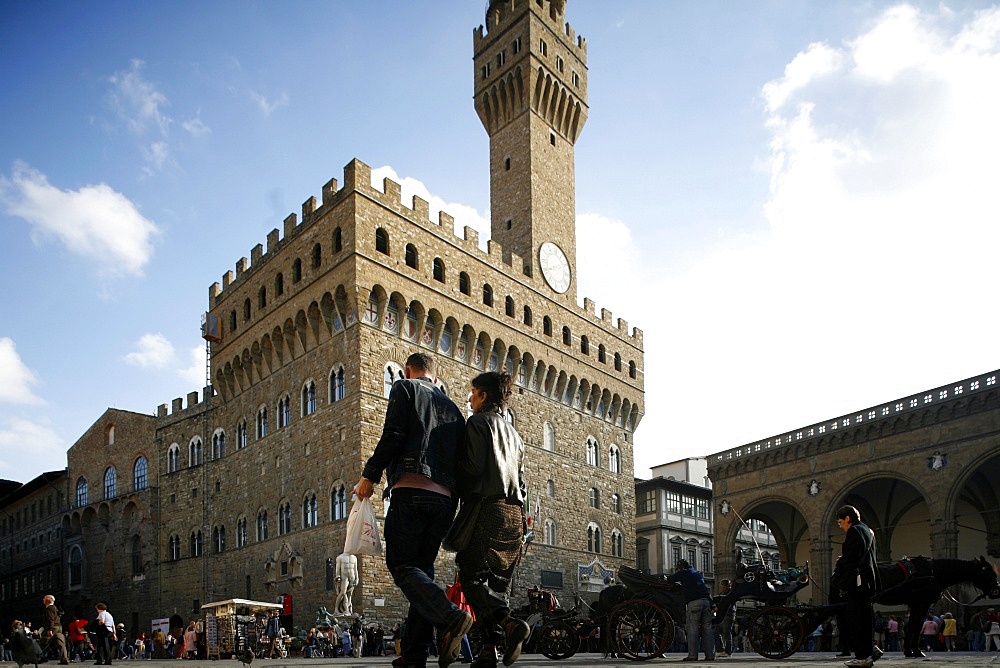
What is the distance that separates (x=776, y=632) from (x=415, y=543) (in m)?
6.84

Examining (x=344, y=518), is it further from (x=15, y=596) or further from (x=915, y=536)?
(x=15, y=596)

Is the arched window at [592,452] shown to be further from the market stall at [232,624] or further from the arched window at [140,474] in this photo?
the arched window at [140,474]

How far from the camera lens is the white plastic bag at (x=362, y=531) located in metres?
5.71

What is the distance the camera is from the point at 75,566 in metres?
46.5

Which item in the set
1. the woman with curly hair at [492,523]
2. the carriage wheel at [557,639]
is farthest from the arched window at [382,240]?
the woman with curly hair at [492,523]

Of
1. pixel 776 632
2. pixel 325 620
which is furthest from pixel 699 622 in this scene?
pixel 325 620

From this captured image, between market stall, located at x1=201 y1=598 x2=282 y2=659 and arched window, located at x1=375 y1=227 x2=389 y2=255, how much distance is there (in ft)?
40.9

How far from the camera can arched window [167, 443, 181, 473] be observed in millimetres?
41031

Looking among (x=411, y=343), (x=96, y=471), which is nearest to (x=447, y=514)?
(x=411, y=343)

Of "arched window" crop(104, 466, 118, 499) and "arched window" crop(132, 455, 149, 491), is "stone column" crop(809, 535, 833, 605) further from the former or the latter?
"arched window" crop(104, 466, 118, 499)

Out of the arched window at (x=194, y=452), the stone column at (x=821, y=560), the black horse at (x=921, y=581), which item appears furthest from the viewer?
the arched window at (x=194, y=452)

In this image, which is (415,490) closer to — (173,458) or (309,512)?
(309,512)

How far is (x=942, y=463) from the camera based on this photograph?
3162cm

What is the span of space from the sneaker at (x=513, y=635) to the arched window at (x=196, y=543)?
35.6m
